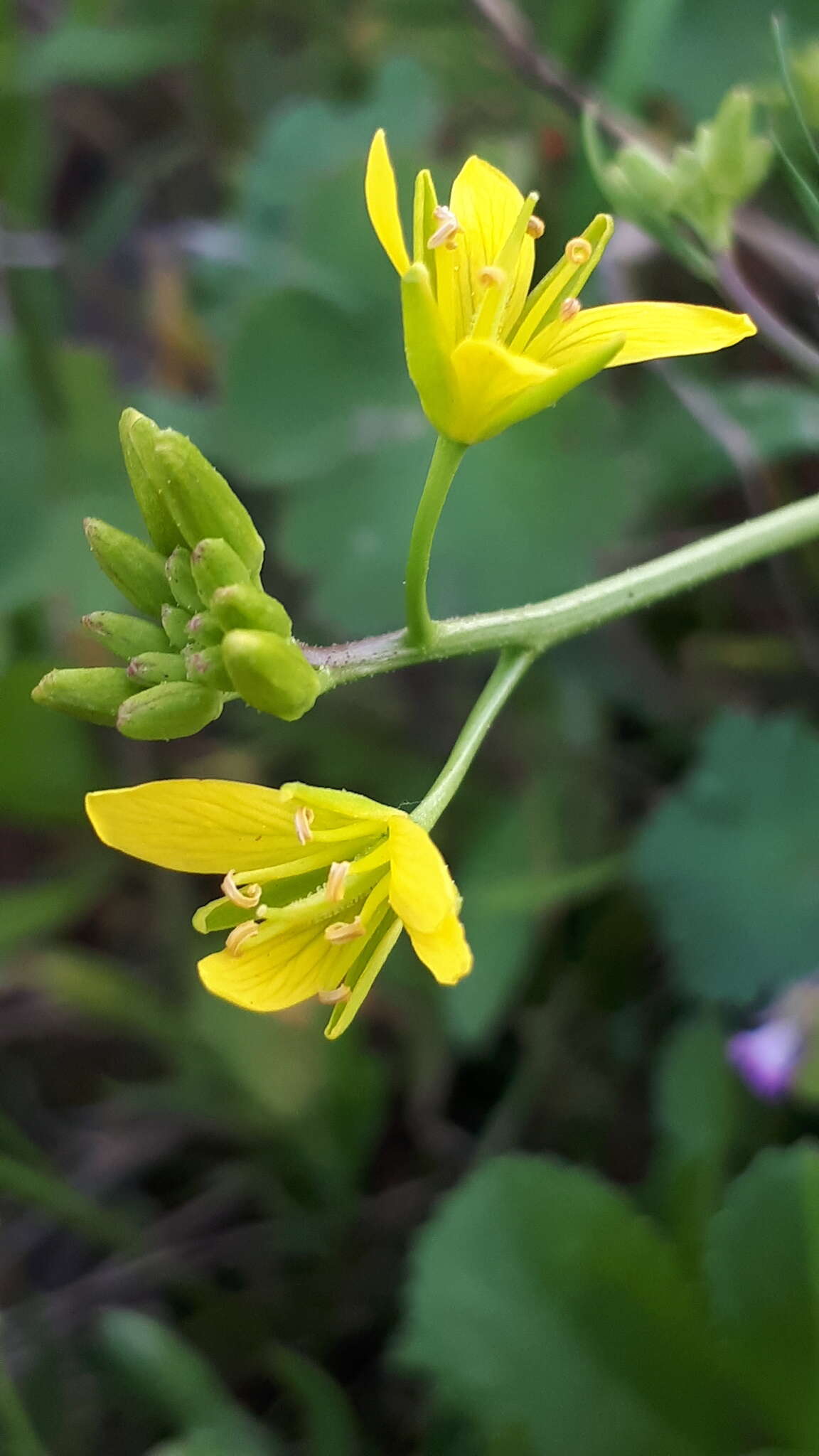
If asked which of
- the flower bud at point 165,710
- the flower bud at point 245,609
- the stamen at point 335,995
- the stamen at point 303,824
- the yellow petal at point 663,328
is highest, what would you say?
the yellow petal at point 663,328

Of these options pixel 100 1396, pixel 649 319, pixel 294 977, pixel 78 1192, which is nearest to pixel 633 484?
pixel 649 319

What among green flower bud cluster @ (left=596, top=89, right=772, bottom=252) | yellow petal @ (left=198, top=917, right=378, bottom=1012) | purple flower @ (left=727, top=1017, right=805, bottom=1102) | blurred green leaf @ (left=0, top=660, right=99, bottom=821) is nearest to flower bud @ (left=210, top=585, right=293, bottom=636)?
yellow petal @ (left=198, top=917, right=378, bottom=1012)

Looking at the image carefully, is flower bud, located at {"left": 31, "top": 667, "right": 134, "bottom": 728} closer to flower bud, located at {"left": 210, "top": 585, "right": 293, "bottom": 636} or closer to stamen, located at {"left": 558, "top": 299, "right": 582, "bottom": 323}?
flower bud, located at {"left": 210, "top": 585, "right": 293, "bottom": 636}

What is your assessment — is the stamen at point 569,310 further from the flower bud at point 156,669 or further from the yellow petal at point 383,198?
the flower bud at point 156,669

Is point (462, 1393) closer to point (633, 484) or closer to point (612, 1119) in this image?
point (612, 1119)

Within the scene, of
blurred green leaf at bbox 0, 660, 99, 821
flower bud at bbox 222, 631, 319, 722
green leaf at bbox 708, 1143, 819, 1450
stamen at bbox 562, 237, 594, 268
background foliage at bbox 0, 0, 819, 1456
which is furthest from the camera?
blurred green leaf at bbox 0, 660, 99, 821

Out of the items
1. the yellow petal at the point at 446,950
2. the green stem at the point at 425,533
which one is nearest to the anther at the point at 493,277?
the green stem at the point at 425,533
